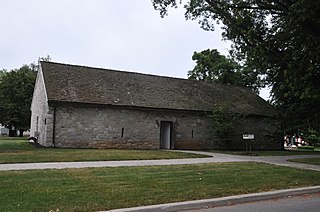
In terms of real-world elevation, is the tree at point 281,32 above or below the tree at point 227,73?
below

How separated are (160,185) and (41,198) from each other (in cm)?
325

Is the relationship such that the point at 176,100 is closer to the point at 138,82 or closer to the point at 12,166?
the point at 138,82

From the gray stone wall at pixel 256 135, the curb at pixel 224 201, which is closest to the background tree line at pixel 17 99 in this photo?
the gray stone wall at pixel 256 135

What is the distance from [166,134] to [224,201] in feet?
61.4

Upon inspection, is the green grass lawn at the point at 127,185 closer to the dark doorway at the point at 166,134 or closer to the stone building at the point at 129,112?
the stone building at the point at 129,112

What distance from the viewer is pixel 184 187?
9.54m

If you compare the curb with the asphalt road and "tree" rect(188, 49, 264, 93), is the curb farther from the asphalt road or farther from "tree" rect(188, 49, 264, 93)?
"tree" rect(188, 49, 264, 93)

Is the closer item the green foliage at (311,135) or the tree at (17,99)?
the green foliage at (311,135)

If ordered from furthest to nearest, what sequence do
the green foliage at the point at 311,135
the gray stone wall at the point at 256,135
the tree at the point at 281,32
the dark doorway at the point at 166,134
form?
the green foliage at the point at 311,135, the gray stone wall at the point at 256,135, the dark doorway at the point at 166,134, the tree at the point at 281,32

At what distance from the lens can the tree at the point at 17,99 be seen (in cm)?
4562

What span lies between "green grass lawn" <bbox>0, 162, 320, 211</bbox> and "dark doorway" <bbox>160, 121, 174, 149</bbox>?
13.2 metres

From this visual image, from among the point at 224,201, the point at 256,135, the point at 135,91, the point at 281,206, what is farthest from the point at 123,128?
the point at 281,206

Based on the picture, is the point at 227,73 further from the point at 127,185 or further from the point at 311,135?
the point at 127,185

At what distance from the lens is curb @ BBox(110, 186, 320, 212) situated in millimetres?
7449
